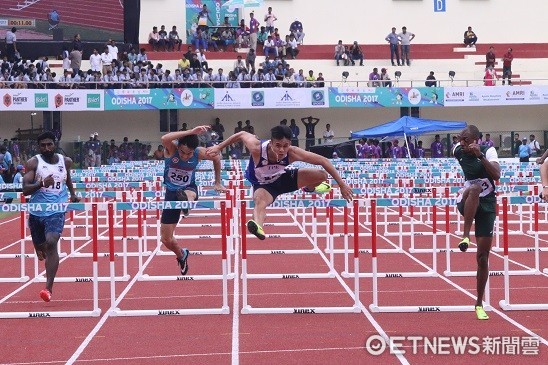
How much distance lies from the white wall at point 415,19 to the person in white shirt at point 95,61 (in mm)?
11932

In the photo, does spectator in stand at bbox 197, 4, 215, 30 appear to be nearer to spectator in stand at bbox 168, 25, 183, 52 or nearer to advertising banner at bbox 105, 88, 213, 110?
spectator in stand at bbox 168, 25, 183, 52

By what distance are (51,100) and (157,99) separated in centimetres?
410

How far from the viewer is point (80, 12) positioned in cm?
4334

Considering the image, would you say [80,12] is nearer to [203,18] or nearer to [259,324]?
[203,18]

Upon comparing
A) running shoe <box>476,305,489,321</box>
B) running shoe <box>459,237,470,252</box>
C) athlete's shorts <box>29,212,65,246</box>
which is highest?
athlete's shorts <box>29,212,65,246</box>

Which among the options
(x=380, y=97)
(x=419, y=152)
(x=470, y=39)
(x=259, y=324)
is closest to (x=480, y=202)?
(x=259, y=324)

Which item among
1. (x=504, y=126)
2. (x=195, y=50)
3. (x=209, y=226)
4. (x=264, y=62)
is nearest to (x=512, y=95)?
(x=504, y=126)

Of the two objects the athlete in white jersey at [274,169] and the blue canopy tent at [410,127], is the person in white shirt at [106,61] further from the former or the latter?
the athlete in white jersey at [274,169]

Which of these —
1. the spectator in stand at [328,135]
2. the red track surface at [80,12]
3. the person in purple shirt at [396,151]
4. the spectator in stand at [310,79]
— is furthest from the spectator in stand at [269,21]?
the person in purple shirt at [396,151]

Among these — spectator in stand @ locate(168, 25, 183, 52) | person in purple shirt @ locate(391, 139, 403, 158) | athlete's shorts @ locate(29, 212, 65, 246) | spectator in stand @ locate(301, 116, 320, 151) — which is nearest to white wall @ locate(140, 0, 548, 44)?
spectator in stand @ locate(168, 25, 183, 52)

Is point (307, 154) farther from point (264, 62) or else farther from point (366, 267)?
point (264, 62)

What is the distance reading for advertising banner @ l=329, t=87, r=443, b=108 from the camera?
40406mm

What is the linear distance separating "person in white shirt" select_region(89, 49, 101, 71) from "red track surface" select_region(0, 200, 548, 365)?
27.2m

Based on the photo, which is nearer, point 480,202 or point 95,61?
point 480,202
